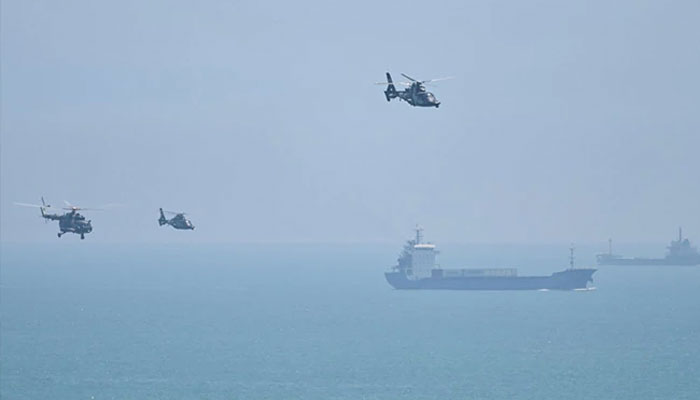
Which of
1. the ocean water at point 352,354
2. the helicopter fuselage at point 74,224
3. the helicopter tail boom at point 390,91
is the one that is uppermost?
the helicopter tail boom at point 390,91

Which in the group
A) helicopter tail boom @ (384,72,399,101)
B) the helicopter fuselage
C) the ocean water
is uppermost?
helicopter tail boom @ (384,72,399,101)

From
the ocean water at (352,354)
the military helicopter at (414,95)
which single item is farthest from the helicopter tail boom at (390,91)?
the ocean water at (352,354)

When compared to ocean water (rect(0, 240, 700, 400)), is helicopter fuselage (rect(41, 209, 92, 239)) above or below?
above

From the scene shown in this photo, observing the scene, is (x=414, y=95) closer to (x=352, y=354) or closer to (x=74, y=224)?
(x=74, y=224)

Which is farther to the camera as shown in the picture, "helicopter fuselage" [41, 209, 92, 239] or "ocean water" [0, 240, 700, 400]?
"ocean water" [0, 240, 700, 400]

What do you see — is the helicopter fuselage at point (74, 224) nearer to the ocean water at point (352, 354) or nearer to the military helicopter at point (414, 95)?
the military helicopter at point (414, 95)

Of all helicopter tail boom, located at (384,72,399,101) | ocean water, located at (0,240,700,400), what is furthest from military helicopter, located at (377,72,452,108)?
ocean water, located at (0,240,700,400)

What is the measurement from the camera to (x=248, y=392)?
10712 cm

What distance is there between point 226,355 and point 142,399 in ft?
103

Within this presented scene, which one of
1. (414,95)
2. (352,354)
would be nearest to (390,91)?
(414,95)

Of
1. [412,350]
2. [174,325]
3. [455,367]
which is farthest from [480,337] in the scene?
[174,325]

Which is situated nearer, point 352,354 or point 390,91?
point 390,91

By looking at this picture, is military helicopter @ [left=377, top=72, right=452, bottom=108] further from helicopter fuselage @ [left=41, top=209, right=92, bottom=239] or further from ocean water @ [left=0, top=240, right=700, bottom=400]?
ocean water @ [left=0, top=240, right=700, bottom=400]

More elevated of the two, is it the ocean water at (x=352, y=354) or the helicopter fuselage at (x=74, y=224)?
the helicopter fuselage at (x=74, y=224)
